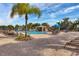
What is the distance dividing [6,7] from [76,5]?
0.65 meters

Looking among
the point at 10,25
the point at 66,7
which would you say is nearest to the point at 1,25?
the point at 10,25

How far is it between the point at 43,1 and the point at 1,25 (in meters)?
0.45

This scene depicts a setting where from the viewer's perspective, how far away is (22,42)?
10.1 feet

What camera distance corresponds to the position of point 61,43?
3053mm

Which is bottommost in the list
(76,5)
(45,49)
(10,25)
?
(45,49)

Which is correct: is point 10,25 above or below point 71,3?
below

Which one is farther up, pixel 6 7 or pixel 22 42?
pixel 6 7

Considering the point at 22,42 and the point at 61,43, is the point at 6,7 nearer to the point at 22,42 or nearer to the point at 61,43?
the point at 22,42

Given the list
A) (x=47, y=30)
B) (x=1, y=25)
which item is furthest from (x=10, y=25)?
(x=47, y=30)

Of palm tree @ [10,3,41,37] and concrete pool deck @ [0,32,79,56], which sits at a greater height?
palm tree @ [10,3,41,37]

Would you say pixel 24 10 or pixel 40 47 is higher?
pixel 24 10

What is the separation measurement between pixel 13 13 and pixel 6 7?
9 cm

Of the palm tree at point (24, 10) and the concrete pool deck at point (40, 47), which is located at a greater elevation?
the palm tree at point (24, 10)

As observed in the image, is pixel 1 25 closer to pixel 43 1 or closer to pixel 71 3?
pixel 43 1
